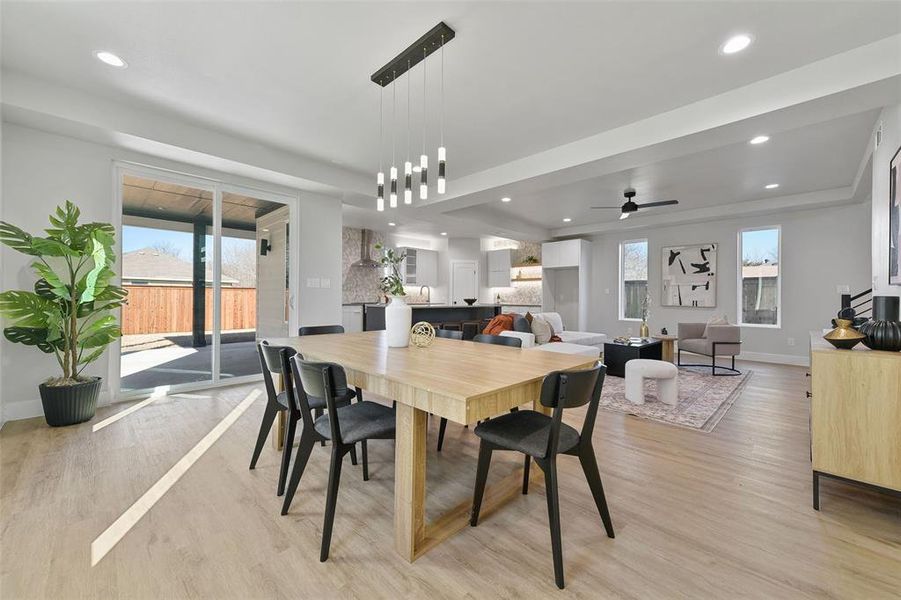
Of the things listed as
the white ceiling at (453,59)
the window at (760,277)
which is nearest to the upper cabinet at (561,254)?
the window at (760,277)

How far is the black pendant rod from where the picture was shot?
2.23 m

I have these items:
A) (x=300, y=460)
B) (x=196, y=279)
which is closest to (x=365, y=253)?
(x=196, y=279)

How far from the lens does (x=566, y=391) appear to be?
4.77 ft

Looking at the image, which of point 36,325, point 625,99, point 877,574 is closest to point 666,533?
point 877,574

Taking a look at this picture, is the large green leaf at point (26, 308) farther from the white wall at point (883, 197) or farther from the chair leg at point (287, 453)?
the white wall at point (883, 197)

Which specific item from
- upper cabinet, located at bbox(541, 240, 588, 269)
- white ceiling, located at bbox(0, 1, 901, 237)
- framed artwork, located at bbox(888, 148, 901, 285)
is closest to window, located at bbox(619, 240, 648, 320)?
upper cabinet, located at bbox(541, 240, 588, 269)

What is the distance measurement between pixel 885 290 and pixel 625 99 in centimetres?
240

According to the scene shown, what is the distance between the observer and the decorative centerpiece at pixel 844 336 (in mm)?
1957

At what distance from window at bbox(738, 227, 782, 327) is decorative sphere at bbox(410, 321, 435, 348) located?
671cm

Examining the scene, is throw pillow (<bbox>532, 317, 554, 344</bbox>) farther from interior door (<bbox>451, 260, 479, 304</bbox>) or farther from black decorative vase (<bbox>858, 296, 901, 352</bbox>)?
interior door (<bbox>451, 260, 479, 304</bbox>)

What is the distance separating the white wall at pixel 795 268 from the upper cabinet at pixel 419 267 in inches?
195

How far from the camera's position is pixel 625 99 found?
3006 millimetres

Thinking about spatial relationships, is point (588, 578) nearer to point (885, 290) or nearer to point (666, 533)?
point (666, 533)

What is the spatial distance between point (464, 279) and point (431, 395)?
798cm
